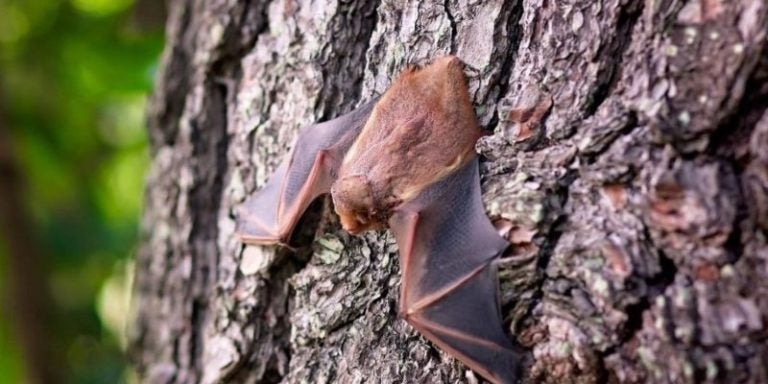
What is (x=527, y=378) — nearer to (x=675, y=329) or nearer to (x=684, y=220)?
(x=675, y=329)

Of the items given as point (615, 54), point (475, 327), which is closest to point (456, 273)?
point (475, 327)

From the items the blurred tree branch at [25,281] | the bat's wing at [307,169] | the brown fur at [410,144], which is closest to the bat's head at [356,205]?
the brown fur at [410,144]

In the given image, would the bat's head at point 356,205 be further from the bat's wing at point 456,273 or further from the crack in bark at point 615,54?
the crack in bark at point 615,54

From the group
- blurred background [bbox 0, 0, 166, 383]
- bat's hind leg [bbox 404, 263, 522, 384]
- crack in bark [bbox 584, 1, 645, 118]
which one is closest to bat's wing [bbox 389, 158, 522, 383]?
bat's hind leg [bbox 404, 263, 522, 384]

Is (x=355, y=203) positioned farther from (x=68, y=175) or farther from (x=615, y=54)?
(x=68, y=175)

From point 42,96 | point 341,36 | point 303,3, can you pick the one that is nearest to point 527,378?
point 341,36

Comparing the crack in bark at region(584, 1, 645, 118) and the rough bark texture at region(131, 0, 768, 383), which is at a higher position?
the crack in bark at region(584, 1, 645, 118)

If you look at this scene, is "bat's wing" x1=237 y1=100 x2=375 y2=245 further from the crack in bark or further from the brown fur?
the crack in bark
